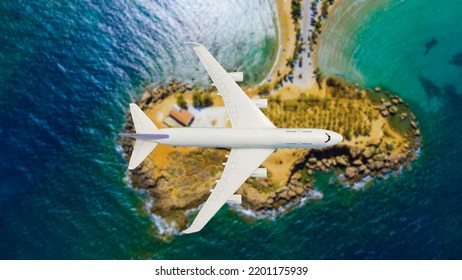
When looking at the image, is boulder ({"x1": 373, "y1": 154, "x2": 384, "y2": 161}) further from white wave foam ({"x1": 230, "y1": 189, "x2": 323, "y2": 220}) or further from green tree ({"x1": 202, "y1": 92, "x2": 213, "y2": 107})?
green tree ({"x1": 202, "y1": 92, "x2": 213, "y2": 107})

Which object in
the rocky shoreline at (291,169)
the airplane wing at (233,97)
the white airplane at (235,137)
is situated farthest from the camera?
the rocky shoreline at (291,169)

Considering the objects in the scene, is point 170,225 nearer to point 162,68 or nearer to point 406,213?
point 162,68

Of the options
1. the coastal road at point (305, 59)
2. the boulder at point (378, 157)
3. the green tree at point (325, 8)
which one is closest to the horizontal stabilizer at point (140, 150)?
the coastal road at point (305, 59)

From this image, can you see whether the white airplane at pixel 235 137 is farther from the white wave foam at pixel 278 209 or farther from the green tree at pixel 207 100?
the white wave foam at pixel 278 209

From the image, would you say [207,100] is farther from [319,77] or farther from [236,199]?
[319,77]

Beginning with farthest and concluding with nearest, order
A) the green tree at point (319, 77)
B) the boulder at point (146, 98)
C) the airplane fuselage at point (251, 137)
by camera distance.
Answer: the boulder at point (146, 98)
the green tree at point (319, 77)
the airplane fuselage at point (251, 137)

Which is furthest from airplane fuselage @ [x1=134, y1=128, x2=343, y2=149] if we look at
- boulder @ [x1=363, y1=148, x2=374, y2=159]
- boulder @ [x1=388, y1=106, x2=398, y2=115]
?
boulder @ [x1=388, y1=106, x2=398, y2=115]
